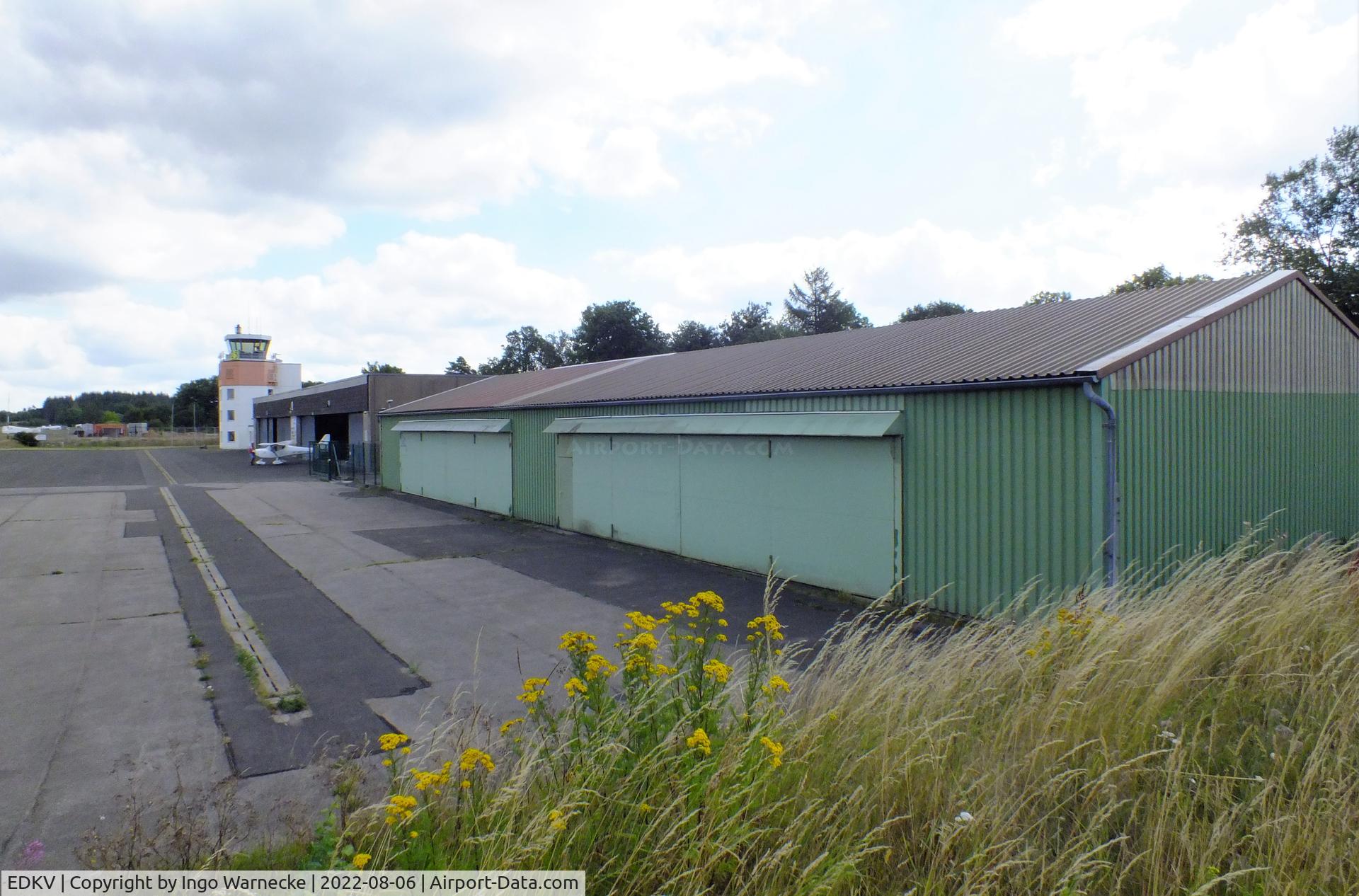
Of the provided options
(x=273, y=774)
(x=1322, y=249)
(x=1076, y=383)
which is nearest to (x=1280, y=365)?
(x=1076, y=383)

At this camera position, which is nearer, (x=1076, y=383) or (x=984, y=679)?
(x=984, y=679)

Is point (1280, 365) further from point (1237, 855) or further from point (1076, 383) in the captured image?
point (1237, 855)

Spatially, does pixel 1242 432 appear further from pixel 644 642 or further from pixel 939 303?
pixel 939 303

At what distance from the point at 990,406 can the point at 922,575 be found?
2.11m

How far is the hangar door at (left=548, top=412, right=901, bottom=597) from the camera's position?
10203mm

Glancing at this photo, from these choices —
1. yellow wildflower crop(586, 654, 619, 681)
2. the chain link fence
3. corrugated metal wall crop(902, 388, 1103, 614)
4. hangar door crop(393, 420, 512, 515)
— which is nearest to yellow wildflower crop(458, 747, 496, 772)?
yellow wildflower crop(586, 654, 619, 681)

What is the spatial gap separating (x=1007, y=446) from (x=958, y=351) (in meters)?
2.73

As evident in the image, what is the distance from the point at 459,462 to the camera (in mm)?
22078

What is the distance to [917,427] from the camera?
32.0 feet

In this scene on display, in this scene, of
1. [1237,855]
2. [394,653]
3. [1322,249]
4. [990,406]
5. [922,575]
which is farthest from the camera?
[1322,249]

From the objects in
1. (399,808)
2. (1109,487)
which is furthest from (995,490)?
(399,808)

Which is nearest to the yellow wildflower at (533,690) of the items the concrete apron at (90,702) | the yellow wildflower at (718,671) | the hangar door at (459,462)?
the yellow wildflower at (718,671)

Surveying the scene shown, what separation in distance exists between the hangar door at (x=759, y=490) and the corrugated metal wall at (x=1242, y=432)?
258 cm
